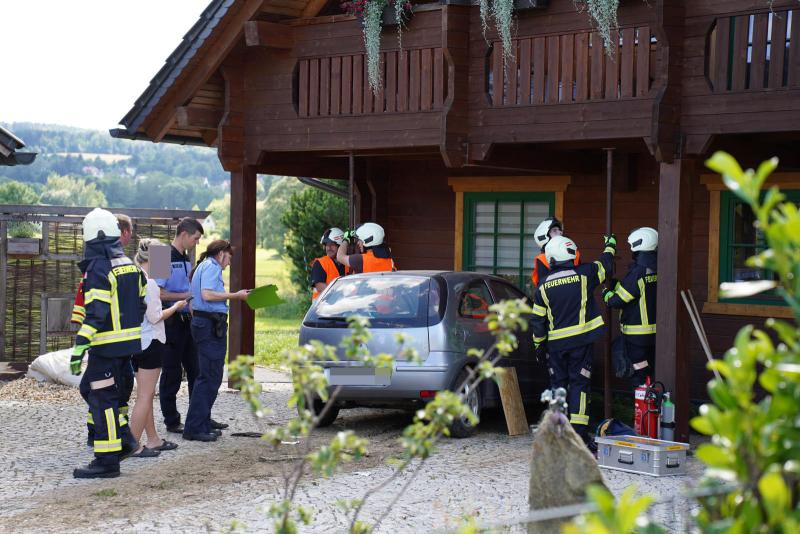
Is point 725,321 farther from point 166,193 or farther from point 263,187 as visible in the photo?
point 263,187

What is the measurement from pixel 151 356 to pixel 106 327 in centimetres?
96

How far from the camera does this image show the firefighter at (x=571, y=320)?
30.9ft

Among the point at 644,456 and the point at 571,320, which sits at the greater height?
the point at 571,320

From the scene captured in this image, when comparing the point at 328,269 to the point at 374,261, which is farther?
the point at 328,269

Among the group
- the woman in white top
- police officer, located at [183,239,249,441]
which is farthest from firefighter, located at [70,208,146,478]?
police officer, located at [183,239,249,441]

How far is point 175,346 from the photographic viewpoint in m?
10.1

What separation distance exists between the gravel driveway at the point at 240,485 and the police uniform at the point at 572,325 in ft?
2.16

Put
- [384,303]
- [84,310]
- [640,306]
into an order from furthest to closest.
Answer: [640,306]
[384,303]
[84,310]

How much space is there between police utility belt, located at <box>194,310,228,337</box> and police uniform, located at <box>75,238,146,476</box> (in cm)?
141

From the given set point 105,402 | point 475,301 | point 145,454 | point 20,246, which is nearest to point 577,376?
point 475,301

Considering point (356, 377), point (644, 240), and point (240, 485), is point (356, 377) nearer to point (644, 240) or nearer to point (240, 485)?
point (240, 485)

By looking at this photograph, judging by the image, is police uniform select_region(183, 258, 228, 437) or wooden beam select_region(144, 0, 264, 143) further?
wooden beam select_region(144, 0, 264, 143)

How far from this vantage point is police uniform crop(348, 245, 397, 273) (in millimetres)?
11898

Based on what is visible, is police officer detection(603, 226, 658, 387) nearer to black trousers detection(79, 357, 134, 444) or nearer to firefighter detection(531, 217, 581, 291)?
firefighter detection(531, 217, 581, 291)
